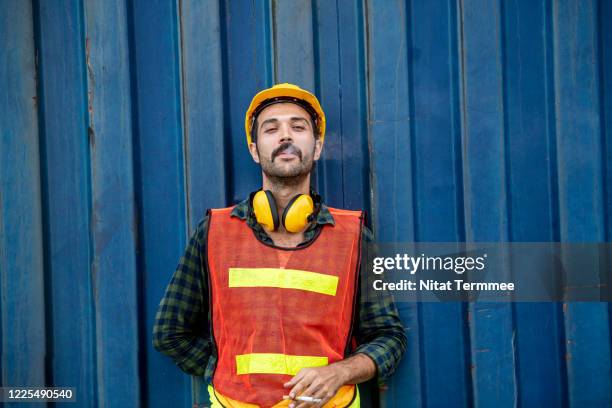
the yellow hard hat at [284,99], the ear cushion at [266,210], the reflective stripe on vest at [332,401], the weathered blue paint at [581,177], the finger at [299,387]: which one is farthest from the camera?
the weathered blue paint at [581,177]

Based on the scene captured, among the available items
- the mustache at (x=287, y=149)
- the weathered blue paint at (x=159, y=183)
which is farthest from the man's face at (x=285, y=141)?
the weathered blue paint at (x=159, y=183)

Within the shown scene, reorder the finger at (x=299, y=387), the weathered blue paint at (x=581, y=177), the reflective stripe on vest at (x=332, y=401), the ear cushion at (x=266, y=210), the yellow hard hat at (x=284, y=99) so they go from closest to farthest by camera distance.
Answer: the finger at (x=299, y=387) < the reflective stripe on vest at (x=332, y=401) < the ear cushion at (x=266, y=210) < the yellow hard hat at (x=284, y=99) < the weathered blue paint at (x=581, y=177)

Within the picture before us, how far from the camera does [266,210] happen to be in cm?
219

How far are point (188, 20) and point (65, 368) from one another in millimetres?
2008

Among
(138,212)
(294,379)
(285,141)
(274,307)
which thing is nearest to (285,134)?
(285,141)

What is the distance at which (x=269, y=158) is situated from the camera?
88.6 inches

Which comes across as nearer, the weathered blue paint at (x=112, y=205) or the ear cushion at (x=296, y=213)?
the ear cushion at (x=296, y=213)

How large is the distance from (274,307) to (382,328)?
56 centimetres

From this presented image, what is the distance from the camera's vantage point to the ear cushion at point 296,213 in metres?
2.19

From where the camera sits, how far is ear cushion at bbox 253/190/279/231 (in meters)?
2.19

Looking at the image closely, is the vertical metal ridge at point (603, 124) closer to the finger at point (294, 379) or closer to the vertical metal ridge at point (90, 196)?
the finger at point (294, 379)

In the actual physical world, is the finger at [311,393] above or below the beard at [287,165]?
below

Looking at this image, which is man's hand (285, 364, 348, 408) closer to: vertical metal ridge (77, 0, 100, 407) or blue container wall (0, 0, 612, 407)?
blue container wall (0, 0, 612, 407)

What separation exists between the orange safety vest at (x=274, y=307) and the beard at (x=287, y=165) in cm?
29
